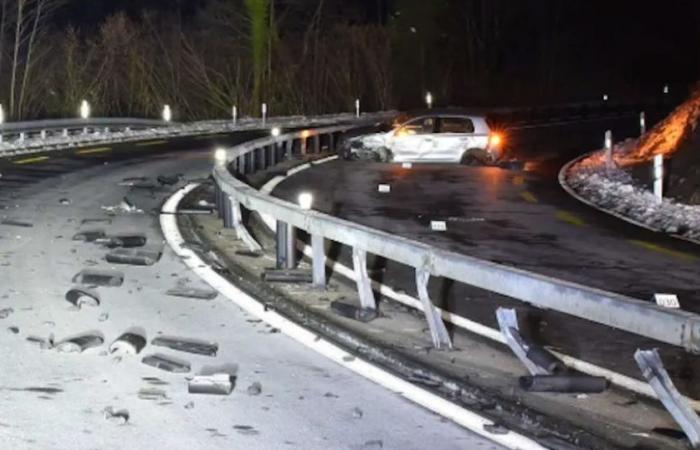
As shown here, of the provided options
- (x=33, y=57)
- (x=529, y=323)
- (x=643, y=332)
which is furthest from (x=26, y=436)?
(x=33, y=57)

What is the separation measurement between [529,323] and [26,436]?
Result: 466 cm

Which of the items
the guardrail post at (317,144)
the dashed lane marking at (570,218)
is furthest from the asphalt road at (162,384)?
the guardrail post at (317,144)

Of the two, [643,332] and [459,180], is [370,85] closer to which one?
[459,180]

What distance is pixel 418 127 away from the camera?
88.4 feet

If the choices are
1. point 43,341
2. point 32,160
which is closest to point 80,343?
point 43,341

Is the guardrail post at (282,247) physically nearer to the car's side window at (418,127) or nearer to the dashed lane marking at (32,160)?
the dashed lane marking at (32,160)

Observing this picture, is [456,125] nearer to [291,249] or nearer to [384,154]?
[384,154]

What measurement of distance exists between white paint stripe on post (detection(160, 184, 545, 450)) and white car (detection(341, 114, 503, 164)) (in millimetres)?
15383

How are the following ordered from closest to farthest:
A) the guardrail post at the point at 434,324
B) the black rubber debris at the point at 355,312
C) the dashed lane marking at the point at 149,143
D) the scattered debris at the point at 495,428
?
the scattered debris at the point at 495,428 → the guardrail post at the point at 434,324 → the black rubber debris at the point at 355,312 → the dashed lane marking at the point at 149,143

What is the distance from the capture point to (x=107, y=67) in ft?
181

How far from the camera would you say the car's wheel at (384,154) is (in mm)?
27172

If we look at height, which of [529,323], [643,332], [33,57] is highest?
[33,57]

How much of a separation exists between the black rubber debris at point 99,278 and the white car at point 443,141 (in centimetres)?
1703

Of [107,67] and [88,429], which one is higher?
[107,67]
